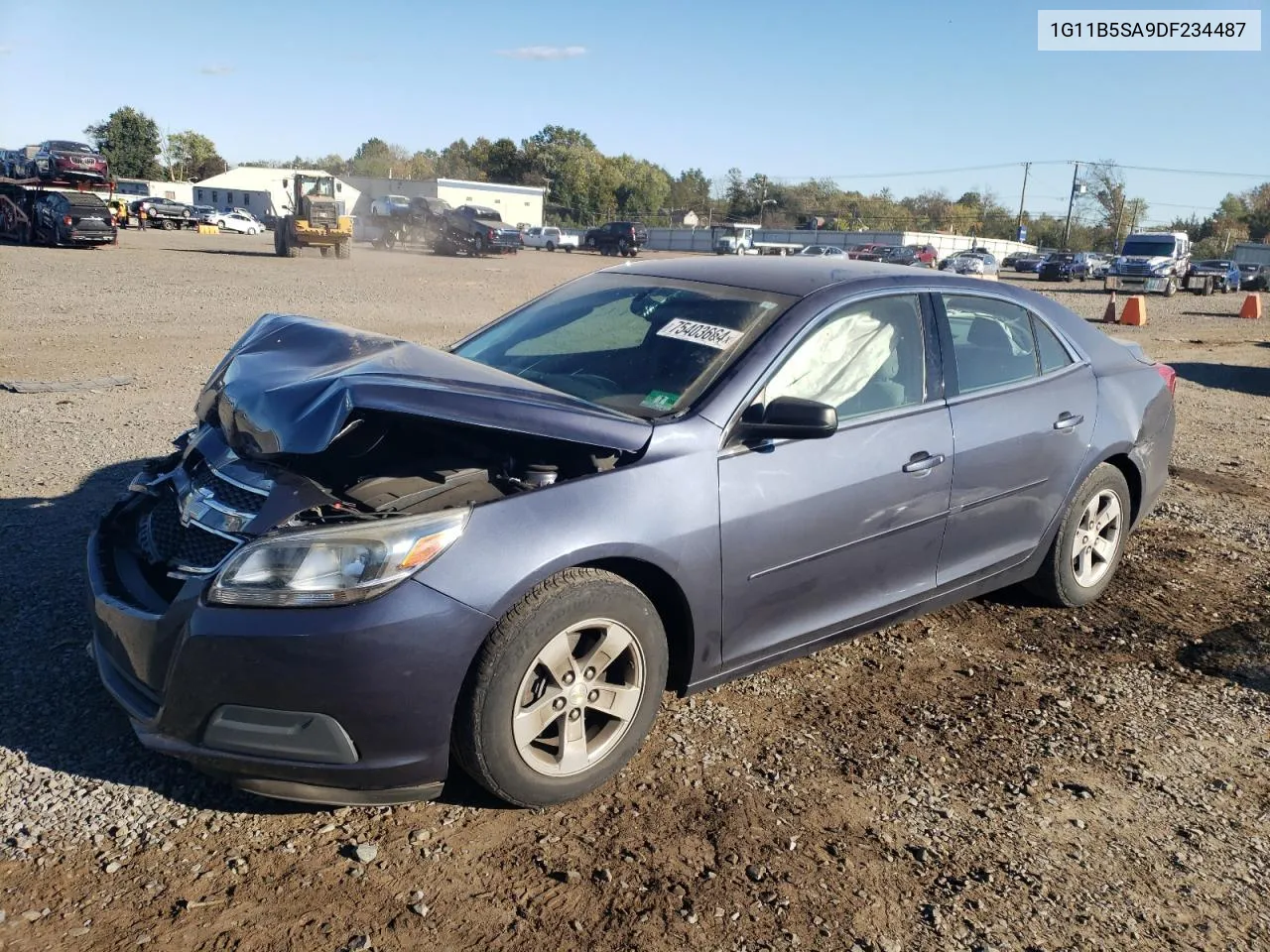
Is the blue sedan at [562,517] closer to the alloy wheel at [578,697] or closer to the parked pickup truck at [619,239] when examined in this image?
the alloy wheel at [578,697]

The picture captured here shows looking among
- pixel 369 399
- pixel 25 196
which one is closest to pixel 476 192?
pixel 25 196

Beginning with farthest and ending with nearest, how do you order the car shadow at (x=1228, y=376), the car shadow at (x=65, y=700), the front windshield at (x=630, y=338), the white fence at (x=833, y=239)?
the white fence at (x=833, y=239)
the car shadow at (x=1228, y=376)
the front windshield at (x=630, y=338)
the car shadow at (x=65, y=700)

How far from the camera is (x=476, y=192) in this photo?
85.8m

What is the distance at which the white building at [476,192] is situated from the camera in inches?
3135

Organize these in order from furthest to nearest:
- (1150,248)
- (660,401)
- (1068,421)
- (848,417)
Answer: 1. (1150,248)
2. (1068,421)
3. (848,417)
4. (660,401)

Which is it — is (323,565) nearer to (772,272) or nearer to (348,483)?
(348,483)

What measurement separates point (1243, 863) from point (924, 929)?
1078 millimetres

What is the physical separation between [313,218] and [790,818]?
109ft

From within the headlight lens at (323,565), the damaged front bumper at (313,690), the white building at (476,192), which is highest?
the white building at (476,192)

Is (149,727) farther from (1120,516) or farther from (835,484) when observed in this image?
(1120,516)

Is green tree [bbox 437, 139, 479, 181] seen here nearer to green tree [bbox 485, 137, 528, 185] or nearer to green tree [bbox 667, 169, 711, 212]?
green tree [bbox 485, 137, 528, 185]

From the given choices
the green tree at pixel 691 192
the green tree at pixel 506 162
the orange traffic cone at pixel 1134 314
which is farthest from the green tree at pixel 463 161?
the orange traffic cone at pixel 1134 314

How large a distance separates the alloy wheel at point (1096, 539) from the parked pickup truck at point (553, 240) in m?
56.5

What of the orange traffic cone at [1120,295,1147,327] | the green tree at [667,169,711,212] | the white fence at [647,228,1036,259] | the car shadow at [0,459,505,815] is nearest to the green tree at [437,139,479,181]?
the green tree at [667,169,711,212]
